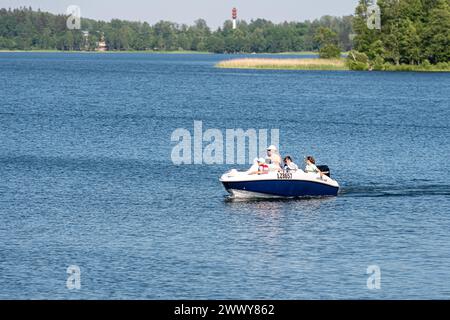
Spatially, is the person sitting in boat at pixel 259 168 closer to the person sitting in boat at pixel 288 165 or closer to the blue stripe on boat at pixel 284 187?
the blue stripe on boat at pixel 284 187

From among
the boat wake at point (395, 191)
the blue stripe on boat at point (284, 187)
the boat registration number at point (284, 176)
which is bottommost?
the boat wake at point (395, 191)

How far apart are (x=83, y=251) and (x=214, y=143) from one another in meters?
46.0

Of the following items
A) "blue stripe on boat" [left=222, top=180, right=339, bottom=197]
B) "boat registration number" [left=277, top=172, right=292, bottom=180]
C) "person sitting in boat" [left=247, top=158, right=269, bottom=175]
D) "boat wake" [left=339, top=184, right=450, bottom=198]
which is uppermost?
"person sitting in boat" [left=247, top=158, right=269, bottom=175]

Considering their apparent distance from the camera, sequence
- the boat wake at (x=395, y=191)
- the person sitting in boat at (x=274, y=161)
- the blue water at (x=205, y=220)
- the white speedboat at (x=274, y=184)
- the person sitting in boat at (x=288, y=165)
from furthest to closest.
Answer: the boat wake at (x=395, y=191), the person sitting in boat at (x=274, y=161), the person sitting in boat at (x=288, y=165), the white speedboat at (x=274, y=184), the blue water at (x=205, y=220)

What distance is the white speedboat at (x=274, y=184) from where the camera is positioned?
61875 millimetres

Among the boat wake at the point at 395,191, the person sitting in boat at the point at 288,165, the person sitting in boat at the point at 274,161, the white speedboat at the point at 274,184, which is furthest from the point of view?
the boat wake at the point at 395,191

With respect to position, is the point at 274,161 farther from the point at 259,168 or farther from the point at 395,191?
the point at 395,191

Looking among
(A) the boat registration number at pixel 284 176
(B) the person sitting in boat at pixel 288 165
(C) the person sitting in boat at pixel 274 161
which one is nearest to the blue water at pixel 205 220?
(A) the boat registration number at pixel 284 176

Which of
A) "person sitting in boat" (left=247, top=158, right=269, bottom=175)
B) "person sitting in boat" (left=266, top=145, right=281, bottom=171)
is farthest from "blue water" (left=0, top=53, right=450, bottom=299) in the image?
"person sitting in boat" (left=266, top=145, right=281, bottom=171)

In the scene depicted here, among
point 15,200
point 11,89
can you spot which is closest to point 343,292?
point 15,200

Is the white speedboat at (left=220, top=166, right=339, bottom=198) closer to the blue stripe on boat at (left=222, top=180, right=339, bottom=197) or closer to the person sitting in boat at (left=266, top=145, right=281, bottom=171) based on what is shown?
the blue stripe on boat at (left=222, top=180, right=339, bottom=197)

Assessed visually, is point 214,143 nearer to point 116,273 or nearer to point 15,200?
point 15,200

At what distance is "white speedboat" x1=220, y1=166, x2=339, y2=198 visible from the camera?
203ft
